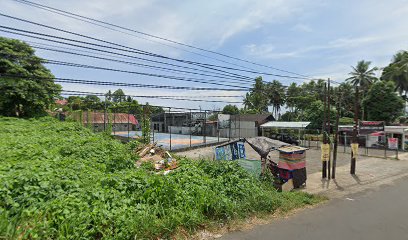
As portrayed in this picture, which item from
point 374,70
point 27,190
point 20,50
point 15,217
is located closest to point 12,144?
point 27,190

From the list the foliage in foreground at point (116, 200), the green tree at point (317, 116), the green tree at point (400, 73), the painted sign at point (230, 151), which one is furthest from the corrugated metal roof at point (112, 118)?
the green tree at point (400, 73)

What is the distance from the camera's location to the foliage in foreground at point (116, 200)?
464cm

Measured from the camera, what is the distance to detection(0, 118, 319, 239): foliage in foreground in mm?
4641

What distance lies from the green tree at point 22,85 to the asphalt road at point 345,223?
21.3m

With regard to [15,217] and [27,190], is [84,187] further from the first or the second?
[15,217]

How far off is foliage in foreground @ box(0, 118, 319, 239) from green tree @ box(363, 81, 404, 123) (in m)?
31.8

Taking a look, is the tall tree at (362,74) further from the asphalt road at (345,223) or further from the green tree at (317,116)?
the asphalt road at (345,223)

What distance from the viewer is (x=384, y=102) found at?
33062 mm

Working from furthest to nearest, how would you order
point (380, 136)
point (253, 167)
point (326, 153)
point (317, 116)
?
point (317, 116), point (380, 136), point (326, 153), point (253, 167)

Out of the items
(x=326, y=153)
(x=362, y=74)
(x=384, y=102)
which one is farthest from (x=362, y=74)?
(x=326, y=153)

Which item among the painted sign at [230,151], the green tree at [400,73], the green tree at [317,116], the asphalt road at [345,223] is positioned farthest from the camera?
the green tree at [400,73]

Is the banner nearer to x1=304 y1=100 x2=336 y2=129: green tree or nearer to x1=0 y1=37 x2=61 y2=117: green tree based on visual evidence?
x1=0 y1=37 x2=61 y2=117: green tree

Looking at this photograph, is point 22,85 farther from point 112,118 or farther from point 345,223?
point 345,223

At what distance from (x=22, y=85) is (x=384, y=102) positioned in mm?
41647
